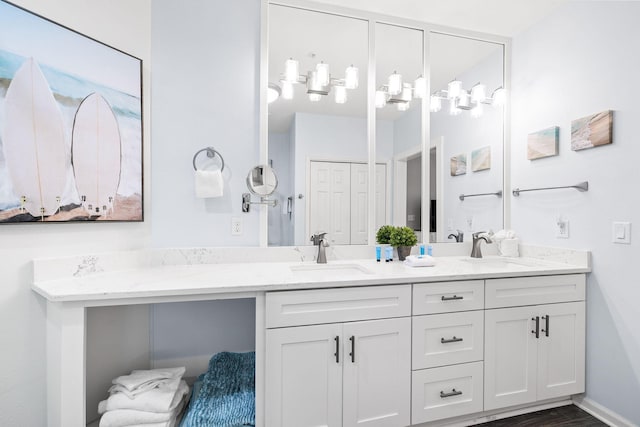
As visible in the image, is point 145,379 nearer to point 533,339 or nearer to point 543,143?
point 533,339

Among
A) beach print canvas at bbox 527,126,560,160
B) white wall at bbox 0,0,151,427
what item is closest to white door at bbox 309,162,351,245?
white wall at bbox 0,0,151,427

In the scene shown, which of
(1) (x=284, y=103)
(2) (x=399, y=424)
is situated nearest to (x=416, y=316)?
(2) (x=399, y=424)

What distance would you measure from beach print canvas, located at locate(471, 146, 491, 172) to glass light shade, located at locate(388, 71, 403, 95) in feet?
2.56

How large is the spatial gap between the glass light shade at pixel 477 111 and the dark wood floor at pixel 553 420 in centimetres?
201

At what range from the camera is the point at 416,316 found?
4.77 ft

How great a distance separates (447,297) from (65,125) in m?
2.01

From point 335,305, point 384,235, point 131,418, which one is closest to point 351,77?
point 384,235

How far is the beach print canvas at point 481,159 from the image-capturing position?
2.28 m

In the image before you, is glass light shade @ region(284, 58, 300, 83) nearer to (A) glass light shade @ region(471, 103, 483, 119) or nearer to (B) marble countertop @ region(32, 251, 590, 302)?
(B) marble countertop @ region(32, 251, 590, 302)

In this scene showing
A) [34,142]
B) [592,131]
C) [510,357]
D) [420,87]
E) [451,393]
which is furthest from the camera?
[420,87]

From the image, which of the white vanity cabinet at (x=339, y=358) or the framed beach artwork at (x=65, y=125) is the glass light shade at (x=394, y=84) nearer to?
the white vanity cabinet at (x=339, y=358)

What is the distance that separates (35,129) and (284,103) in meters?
1.24

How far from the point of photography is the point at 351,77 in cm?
198

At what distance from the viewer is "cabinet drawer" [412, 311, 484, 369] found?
57.3 inches
